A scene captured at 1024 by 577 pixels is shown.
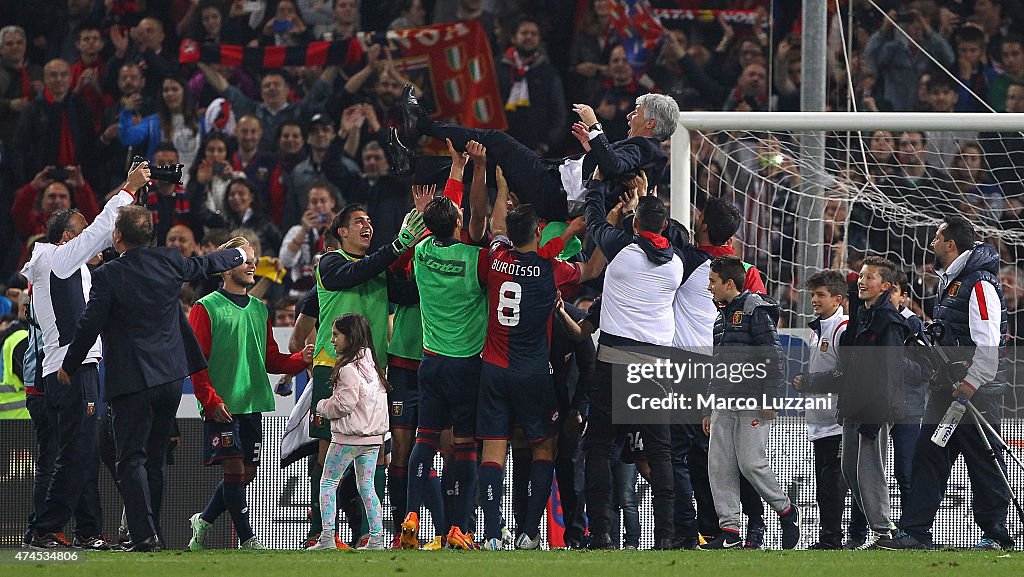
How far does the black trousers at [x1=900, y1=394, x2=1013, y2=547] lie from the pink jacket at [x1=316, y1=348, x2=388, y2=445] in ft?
9.33

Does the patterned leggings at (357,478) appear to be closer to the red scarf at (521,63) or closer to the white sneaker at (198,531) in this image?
the white sneaker at (198,531)

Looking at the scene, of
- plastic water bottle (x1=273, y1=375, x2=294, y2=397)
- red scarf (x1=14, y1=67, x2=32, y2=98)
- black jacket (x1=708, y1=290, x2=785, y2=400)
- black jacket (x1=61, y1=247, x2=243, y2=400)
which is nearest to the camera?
black jacket (x1=61, y1=247, x2=243, y2=400)

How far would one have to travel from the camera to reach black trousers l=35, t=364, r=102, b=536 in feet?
23.5

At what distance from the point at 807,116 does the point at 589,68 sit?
19.5 feet

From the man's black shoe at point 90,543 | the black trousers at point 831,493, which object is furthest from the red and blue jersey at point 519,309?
the man's black shoe at point 90,543

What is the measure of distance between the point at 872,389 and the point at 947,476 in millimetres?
613

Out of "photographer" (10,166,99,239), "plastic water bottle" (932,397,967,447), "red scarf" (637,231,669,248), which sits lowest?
"plastic water bottle" (932,397,967,447)

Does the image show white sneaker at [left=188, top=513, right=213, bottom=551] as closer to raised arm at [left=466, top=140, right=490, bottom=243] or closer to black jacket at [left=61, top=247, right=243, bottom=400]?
black jacket at [left=61, top=247, right=243, bottom=400]

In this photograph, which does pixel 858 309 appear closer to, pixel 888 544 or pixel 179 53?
pixel 888 544

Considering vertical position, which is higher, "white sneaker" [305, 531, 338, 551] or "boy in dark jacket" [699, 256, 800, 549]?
"boy in dark jacket" [699, 256, 800, 549]

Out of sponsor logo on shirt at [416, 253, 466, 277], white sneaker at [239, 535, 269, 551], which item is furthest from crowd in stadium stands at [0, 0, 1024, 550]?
sponsor logo on shirt at [416, 253, 466, 277]

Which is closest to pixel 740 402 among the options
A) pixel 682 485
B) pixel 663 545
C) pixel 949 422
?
pixel 682 485

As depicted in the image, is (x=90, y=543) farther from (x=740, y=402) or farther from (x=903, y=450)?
(x=903, y=450)

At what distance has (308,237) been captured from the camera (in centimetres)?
1326
